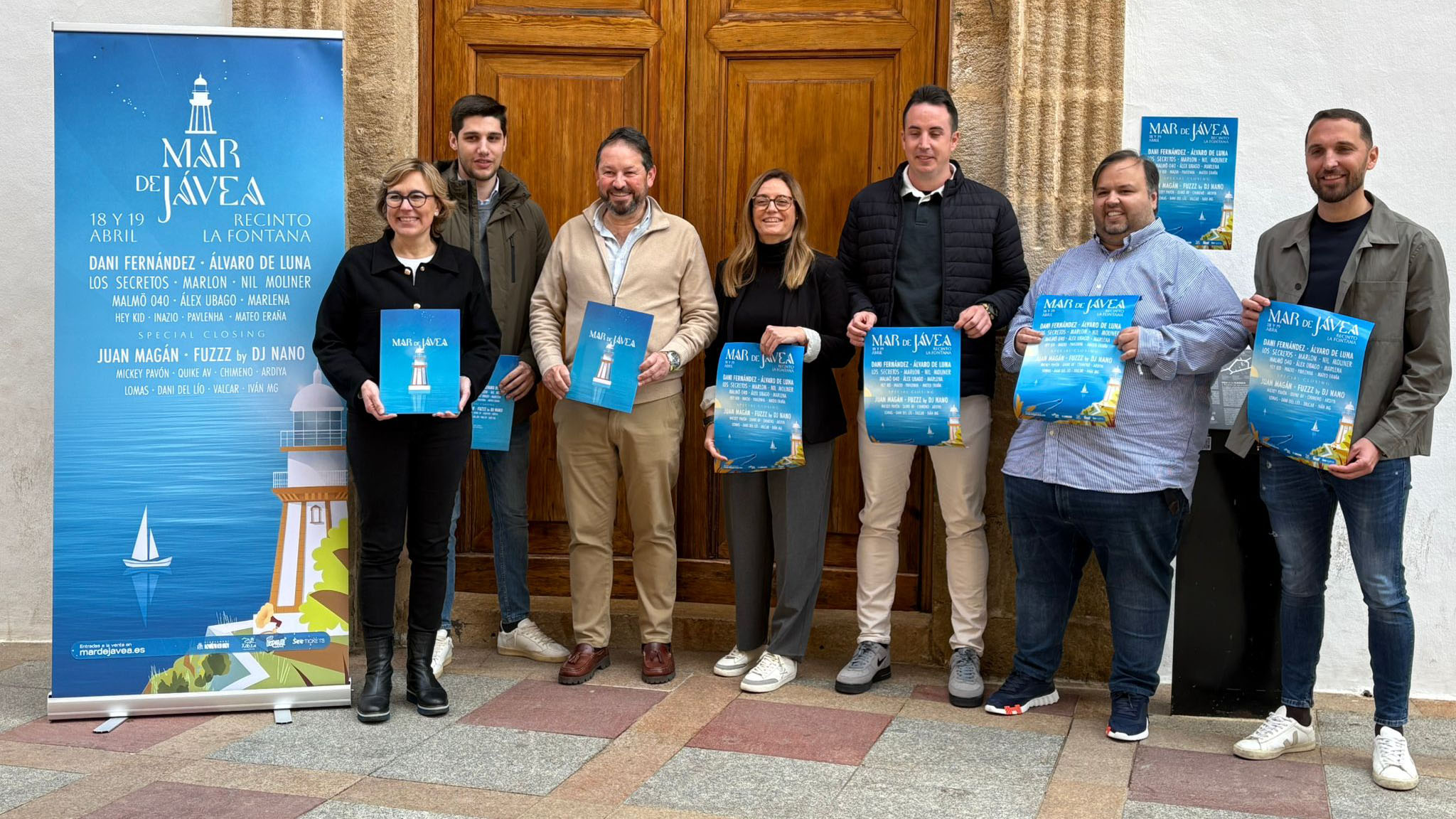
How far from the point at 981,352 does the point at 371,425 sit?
2026 mm

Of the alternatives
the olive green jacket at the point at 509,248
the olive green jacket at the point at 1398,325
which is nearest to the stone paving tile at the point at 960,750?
the olive green jacket at the point at 1398,325

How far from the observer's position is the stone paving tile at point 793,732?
389 cm

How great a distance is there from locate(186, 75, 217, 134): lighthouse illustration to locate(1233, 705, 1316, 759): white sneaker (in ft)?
12.4

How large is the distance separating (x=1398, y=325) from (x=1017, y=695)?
64.8 inches

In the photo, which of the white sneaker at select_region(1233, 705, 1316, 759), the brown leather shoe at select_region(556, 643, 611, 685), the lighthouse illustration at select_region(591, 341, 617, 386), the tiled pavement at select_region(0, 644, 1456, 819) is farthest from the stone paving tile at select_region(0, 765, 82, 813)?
the white sneaker at select_region(1233, 705, 1316, 759)

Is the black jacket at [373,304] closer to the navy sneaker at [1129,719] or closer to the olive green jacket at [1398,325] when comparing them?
the navy sneaker at [1129,719]

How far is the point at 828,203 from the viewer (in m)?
5.12

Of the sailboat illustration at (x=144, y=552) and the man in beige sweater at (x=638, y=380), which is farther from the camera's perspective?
the man in beige sweater at (x=638, y=380)

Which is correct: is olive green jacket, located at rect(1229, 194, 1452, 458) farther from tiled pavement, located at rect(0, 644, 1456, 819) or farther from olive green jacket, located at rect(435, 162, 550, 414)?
olive green jacket, located at rect(435, 162, 550, 414)

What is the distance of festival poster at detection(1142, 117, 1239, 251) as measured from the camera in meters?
4.53

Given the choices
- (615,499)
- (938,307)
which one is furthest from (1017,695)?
(615,499)

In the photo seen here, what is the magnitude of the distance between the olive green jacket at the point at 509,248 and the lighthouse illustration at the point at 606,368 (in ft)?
1.05

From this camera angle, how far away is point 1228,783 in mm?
3684

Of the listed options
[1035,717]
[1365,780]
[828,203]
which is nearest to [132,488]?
[828,203]
